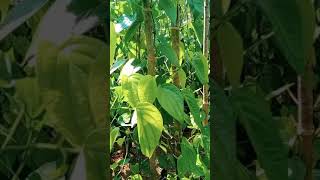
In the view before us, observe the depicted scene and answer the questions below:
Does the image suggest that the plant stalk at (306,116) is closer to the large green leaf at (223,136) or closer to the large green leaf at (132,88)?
the large green leaf at (223,136)

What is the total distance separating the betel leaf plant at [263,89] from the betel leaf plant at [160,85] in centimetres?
22

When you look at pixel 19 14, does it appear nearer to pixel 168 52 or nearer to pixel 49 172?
pixel 49 172

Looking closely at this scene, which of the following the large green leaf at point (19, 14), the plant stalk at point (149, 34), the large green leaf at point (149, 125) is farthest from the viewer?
the plant stalk at point (149, 34)

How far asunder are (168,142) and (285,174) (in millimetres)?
541

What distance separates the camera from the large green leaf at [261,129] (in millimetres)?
726

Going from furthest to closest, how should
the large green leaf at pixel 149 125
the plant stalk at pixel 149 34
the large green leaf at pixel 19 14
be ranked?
the plant stalk at pixel 149 34, the large green leaf at pixel 149 125, the large green leaf at pixel 19 14

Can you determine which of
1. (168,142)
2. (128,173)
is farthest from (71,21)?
(128,173)

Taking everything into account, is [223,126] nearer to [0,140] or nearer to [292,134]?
[292,134]

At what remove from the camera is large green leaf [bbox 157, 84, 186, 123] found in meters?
→ 0.99

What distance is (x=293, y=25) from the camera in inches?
27.8

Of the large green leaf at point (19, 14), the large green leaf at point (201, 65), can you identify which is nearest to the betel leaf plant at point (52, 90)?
the large green leaf at point (19, 14)

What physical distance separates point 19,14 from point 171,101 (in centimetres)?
39

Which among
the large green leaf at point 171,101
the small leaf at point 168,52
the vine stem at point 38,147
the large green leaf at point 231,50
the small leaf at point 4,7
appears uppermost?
the small leaf at point 4,7

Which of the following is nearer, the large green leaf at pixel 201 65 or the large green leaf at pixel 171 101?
the large green leaf at pixel 171 101
